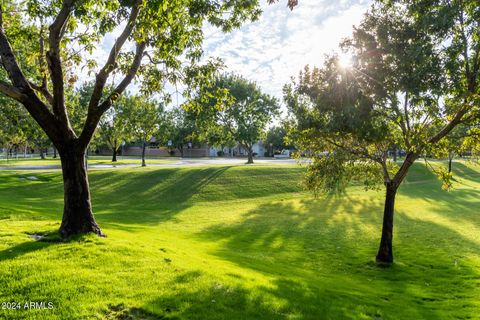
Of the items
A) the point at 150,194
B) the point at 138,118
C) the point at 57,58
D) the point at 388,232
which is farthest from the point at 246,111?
the point at 57,58

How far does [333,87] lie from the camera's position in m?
14.6

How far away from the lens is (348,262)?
58.7 feet

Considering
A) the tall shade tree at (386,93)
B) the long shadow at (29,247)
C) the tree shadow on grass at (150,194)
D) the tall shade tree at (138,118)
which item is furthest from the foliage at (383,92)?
the tall shade tree at (138,118)

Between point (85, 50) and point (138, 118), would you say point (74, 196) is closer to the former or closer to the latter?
point (85, 50)

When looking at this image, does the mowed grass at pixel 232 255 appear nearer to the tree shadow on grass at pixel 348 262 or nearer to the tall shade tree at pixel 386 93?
the tree shadow on grass at pixel 348 262

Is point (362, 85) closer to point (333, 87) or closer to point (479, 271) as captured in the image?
point (333, 87)

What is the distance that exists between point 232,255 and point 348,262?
6.23 metres

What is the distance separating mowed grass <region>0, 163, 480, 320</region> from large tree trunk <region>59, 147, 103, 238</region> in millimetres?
748

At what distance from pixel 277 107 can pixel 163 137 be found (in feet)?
73.0

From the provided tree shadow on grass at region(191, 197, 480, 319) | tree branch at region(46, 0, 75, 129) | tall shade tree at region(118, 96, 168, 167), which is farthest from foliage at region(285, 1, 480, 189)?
tall shade tree at region(118, 96, 168, 167)

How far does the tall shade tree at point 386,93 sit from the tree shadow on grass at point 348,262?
7.65 ft

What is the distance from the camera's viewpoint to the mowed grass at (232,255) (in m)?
7.86

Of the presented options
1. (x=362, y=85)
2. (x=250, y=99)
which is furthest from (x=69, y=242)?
(x=250, y=99)

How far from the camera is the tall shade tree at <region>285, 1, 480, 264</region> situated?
1258cm
